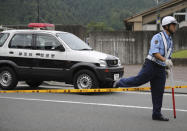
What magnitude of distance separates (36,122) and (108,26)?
100 m

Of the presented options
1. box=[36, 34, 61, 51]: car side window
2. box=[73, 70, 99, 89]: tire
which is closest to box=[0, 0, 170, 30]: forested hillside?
box=[36, 34, 61, 51]: car side window

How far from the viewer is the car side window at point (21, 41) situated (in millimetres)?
12000

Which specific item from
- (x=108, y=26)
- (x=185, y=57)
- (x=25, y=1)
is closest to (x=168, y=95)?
(x=185, y=57)

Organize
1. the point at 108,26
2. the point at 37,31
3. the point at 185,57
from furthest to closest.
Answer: the point at 108,26, the point at 185,57, the point at 37,31

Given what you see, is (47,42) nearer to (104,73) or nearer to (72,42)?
(72,42)

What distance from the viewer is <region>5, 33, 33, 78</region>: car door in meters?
11.8

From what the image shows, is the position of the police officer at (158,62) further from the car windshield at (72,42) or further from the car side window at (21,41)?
the car side window at (21,41)

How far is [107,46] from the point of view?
2219 cm

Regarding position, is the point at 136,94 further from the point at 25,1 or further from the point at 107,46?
the point at 25,1

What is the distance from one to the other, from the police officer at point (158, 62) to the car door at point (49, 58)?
429 cm

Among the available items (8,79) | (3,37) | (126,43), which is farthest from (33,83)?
(126,43)

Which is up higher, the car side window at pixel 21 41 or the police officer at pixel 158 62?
the car side window at pixel 21 41

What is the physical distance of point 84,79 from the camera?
1110 cm

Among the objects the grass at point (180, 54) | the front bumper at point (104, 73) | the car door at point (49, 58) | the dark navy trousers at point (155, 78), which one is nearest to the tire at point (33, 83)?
the car door at point (49, 58)
